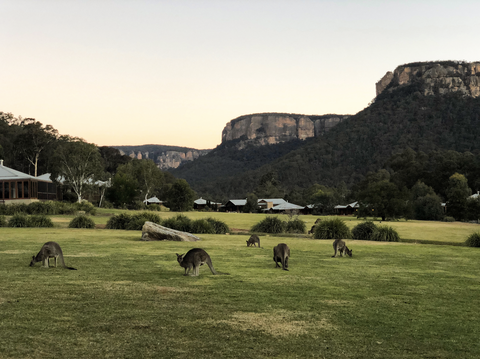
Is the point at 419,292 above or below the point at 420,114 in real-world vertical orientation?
below

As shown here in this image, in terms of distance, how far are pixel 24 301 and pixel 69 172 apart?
2266 inches

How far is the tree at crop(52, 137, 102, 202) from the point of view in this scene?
60.5 meters

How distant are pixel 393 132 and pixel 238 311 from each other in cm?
12398

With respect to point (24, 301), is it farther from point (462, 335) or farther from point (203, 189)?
point (203, 189)

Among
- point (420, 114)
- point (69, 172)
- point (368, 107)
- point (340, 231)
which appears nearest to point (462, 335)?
point (340, 231)

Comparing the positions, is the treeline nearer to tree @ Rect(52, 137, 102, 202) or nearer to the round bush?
tree @ Rect(52, 137, 102, 202)

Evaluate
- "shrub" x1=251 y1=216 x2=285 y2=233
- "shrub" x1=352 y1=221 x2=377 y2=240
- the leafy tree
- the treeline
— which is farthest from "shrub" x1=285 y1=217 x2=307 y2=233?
the leafy tree

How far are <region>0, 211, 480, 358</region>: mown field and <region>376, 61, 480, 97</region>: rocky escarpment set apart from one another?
458 ft

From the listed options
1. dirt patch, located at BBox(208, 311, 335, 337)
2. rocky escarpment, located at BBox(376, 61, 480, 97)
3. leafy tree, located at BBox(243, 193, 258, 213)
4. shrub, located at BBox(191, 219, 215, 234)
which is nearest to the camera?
dirt patch, located at BBox(208, 311, 335, 337)

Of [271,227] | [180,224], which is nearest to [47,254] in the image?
[180,224]

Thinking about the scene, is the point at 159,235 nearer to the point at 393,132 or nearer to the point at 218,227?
the point at 218,227

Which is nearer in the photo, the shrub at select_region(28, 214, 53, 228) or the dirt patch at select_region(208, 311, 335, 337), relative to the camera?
the dirt patch at select_region(208, 311, 335, 337)

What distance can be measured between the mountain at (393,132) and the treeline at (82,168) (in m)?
47.3

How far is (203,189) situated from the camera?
14525cm
